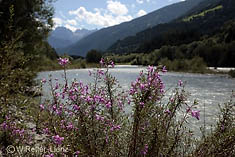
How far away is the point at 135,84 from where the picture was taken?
8.23 ft

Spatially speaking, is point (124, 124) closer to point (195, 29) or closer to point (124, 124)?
point (124, 124)

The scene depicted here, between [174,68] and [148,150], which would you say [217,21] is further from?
[148,150]

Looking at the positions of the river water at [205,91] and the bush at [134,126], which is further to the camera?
the river water at [205,91]

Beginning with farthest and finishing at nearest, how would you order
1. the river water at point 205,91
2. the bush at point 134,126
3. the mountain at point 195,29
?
the mountain at point 195,29, the river water at point 205,91, the bush at point 134,126

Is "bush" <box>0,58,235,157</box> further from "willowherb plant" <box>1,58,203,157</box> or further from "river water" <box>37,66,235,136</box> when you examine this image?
"river water" <box>37,66,235,136</box>

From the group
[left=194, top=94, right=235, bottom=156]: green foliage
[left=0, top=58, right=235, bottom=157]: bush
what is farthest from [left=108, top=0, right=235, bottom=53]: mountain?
[left=0, top=58, right=235, bottom=157]: bush

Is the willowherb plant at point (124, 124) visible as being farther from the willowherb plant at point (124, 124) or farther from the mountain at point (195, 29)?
the mountain at point (195, 29)

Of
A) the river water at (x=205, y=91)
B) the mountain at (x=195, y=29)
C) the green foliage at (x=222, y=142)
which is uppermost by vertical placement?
the mountain at (x=195, y=29)

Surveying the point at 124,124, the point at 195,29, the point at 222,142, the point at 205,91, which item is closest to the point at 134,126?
the point at 124,124

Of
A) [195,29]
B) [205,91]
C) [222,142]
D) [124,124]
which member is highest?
[195,29]

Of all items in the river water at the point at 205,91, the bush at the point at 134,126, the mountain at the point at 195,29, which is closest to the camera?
the bush at the point at 134,126

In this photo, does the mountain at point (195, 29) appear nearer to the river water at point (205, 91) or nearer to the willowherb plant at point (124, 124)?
the river water at point (205, 91)

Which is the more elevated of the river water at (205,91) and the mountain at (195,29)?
the mountain at (195,29)

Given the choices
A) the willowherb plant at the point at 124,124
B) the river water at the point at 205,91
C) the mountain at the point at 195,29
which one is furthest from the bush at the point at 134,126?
the mountain at the point at 195,29
